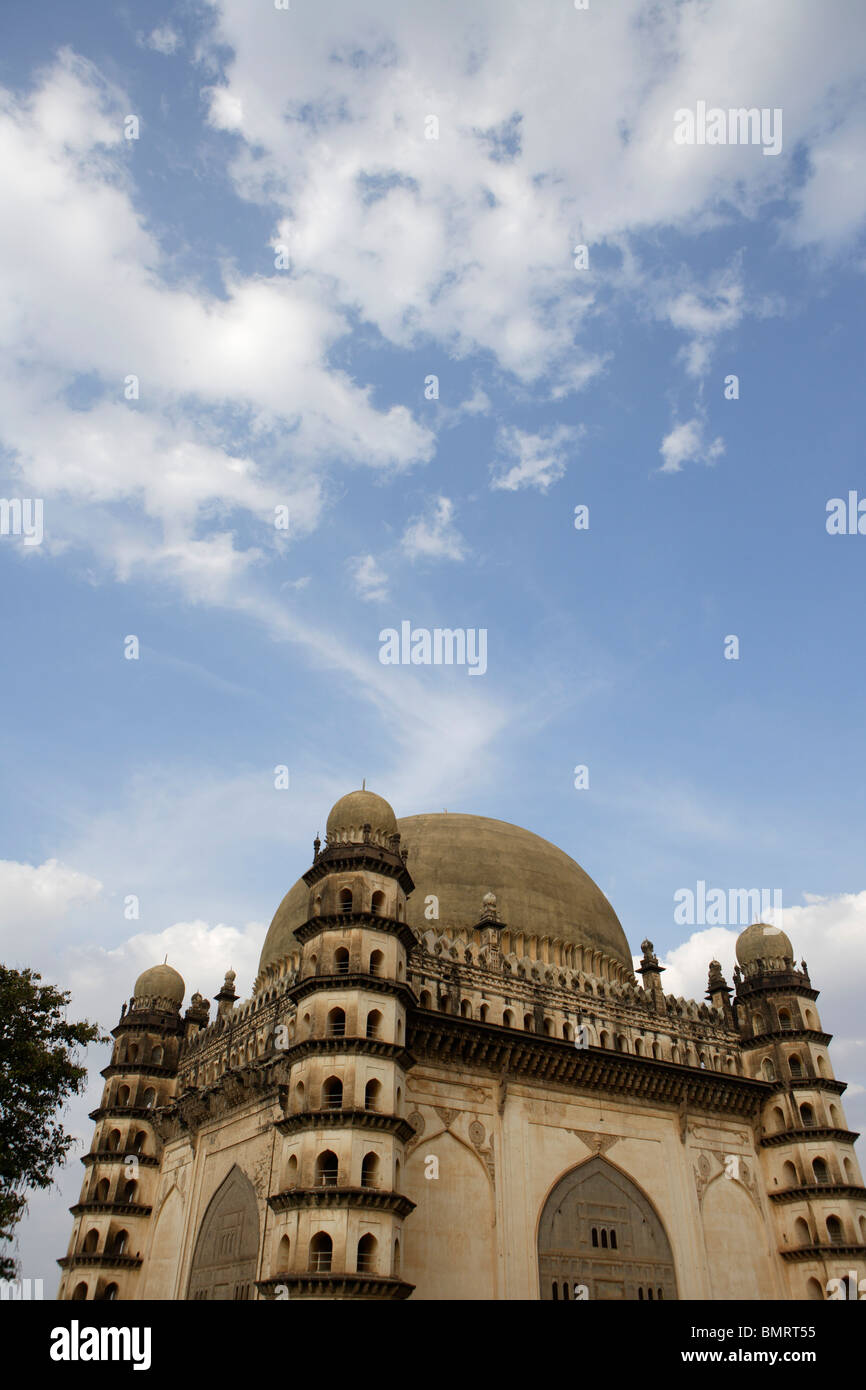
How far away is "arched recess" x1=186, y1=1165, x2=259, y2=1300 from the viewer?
27750mm

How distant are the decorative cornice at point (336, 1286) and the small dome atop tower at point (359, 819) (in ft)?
38.4

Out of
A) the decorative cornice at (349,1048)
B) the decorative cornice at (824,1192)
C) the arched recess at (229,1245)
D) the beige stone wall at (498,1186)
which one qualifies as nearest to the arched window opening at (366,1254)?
the beige stone wall at (498,1186)

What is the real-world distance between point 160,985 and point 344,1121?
18.6 m

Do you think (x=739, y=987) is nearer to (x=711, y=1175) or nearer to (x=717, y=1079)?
(x=717, y=1079)

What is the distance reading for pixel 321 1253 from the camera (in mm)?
23109

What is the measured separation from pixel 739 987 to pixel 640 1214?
35.6ft

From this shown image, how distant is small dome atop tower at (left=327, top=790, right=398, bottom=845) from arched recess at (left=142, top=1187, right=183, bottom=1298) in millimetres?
15055

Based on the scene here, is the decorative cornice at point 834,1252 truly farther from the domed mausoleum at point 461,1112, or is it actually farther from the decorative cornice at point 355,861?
the decorative cornice at point 355,861

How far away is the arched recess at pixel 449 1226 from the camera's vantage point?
26.0 meters

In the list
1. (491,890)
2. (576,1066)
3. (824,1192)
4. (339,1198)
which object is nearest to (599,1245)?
(576,1066)

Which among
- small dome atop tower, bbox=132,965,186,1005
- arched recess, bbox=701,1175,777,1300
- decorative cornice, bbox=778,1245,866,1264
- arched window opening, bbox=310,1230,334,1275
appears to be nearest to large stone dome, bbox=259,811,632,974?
small dome atop tower, bbox=132,965,186,1005

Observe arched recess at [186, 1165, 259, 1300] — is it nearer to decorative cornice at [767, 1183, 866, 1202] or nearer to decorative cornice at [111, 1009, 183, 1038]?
decorative cornice at [111, 1009, 183, 1038]

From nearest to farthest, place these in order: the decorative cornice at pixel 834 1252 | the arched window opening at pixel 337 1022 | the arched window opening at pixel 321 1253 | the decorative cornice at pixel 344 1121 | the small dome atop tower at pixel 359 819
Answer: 1. the arched window opening at pixel 321 1253
2. the decorative cornice at pixel 344 1121
3. the arched window opening at pixel 337 1022
4. the small dome atop tower at pixel 359 819
5. the decorative cornice at pixel 834 1252
